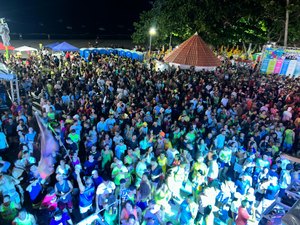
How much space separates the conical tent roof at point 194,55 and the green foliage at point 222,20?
47.4 ft

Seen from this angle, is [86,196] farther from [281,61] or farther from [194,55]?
[281,61]

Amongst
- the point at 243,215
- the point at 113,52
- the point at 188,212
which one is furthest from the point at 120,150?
the point at 113,52

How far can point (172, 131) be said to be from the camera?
9.26 meters

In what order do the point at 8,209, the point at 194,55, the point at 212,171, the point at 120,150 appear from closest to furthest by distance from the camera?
the point at 8,209 → the point at 212,171 → the point at 120,150 → the point at 194,55

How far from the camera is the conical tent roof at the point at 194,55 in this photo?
843 cm

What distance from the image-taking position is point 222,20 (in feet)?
79.6

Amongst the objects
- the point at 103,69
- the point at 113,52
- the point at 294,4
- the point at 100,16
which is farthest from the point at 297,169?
the point at 100,16

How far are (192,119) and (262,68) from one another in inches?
419

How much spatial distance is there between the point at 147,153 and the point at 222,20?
20.1m

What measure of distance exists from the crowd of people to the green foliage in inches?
421

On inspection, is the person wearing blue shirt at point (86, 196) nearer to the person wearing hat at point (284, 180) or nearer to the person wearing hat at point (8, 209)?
the person wearing hat at point (8, 209)

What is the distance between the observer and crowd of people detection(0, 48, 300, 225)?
5.92 m

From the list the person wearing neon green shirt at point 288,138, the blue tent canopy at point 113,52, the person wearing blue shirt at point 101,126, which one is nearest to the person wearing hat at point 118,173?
the person wearing blue shirt at point 101,126

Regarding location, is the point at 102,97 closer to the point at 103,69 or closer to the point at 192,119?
the point at 192,119
